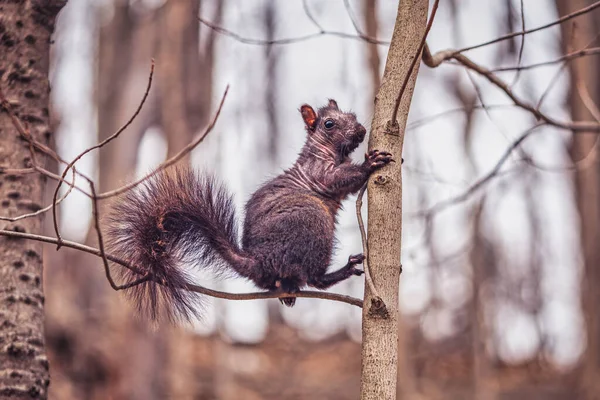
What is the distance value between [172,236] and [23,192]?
2.33 feet

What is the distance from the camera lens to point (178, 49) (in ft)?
34.6

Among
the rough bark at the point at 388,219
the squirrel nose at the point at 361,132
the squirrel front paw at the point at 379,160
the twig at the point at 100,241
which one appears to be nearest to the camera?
the twig at the point at 100,241

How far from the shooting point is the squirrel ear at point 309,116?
3.81m

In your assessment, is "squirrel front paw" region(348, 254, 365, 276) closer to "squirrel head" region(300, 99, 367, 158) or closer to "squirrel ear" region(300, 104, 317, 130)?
"squirrel head" region(300, 99, 367, 158)

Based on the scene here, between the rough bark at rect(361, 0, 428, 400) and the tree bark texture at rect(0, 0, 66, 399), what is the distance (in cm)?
142

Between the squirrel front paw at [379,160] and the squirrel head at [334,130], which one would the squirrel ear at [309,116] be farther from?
the squirrel front paw at [379,160]

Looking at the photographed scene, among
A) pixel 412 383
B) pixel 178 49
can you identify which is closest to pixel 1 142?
pixel 412 383

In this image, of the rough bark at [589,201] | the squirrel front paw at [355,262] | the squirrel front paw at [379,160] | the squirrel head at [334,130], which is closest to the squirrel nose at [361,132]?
the squirrel head at [334,130]

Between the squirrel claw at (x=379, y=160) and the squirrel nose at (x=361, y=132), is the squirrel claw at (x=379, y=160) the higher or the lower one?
the lower one

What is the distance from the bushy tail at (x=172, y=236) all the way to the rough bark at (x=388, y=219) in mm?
764

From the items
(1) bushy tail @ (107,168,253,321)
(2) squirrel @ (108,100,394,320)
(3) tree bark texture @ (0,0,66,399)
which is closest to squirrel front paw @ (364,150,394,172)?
(2) squirrel @ (108,100,394,320)

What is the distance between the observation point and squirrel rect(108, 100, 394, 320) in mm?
2959

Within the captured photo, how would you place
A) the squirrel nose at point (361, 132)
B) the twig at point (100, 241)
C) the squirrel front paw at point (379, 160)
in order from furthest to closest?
the squirrel nose at point (361, 132) < the squirrel front paw at point (379, 160) < the twig at point (100, 241)

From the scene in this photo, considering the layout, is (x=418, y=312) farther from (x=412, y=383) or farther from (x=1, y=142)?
(x=1, y=142)
